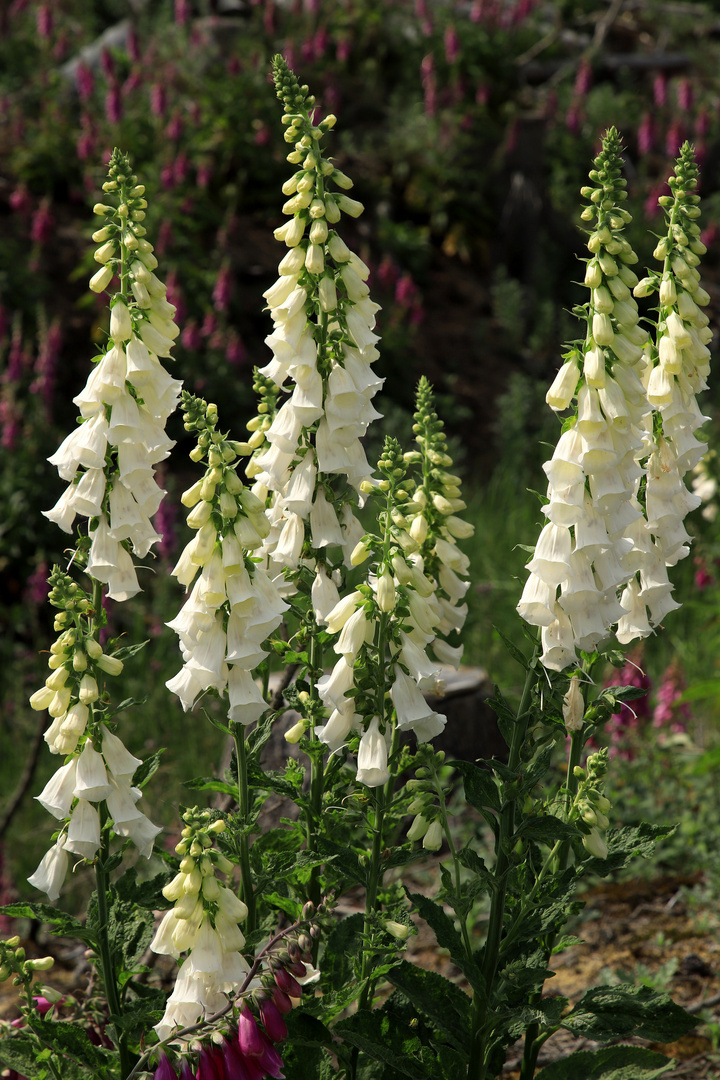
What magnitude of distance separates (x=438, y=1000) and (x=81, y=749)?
2.92 feet

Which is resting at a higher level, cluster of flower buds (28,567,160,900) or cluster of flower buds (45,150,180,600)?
cluster of flower buds (45,150,180,600)

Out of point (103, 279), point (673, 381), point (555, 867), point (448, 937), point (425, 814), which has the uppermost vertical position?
point (103, 279)

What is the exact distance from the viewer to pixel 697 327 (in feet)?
6.79

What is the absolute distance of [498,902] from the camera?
193cm

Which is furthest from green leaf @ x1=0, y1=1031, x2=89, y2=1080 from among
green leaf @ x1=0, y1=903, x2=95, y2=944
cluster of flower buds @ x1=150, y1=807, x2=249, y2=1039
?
cluster of flower buds @ x1=150, y1=807, x2=249, y2=1039

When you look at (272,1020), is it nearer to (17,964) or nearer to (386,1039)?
(386,1039)

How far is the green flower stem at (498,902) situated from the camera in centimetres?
190

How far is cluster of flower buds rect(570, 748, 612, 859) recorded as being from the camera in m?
1.89

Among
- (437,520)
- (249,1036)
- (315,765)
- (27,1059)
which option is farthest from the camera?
(437,520)

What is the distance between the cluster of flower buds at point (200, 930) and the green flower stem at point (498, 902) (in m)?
0.51

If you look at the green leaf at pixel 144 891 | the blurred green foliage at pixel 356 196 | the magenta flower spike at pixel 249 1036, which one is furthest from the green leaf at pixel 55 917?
the blurred green foliage at pixel 356 196

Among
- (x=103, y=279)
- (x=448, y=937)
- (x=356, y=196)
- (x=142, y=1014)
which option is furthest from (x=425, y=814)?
(x=356, y=196)

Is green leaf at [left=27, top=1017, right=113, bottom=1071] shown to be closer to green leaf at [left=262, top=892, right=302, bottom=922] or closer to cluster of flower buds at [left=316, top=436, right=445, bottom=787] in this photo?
green leaf at [left=262, top=892, right=302, bottom=922]

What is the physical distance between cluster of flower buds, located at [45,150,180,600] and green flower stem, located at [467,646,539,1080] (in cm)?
81
